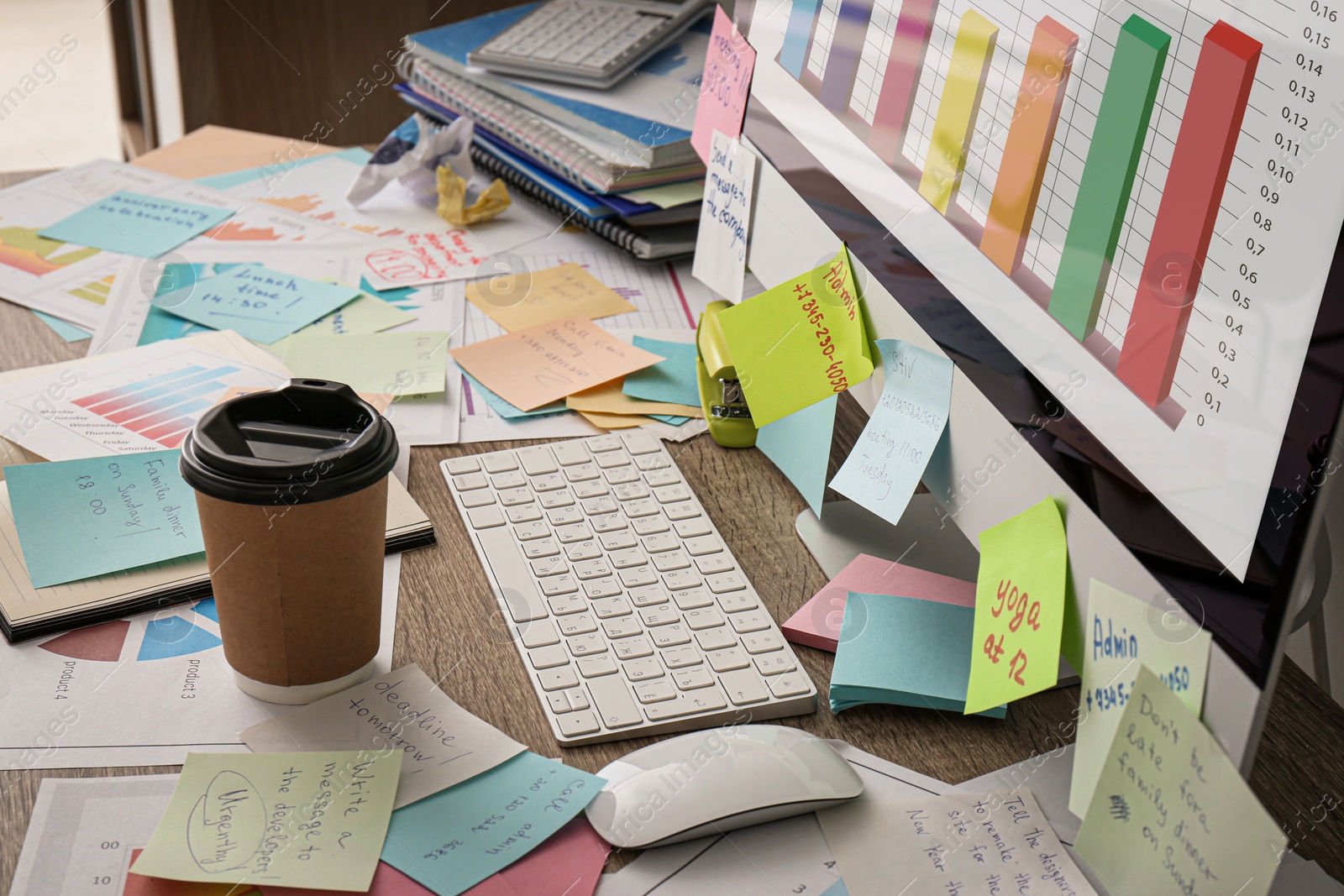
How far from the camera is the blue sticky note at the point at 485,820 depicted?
0.49 m

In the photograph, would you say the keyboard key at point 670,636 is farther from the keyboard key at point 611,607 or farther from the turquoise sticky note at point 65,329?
the turquoise sticky note at point 65,329

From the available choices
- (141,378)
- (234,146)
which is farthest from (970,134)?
(234,146)

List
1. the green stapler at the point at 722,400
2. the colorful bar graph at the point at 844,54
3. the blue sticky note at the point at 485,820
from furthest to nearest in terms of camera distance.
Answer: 1. the green stapler at the point at 722,400
2. the colorful bar graph at the point at 844,54
3. the blue sticky note at the point at 485,820

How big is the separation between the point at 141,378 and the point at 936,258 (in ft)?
1.99

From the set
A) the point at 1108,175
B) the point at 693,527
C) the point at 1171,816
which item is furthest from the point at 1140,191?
the point at 693,527

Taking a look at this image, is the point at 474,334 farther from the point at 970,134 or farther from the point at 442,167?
the point at 970,134

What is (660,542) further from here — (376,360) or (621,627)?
(376,360)

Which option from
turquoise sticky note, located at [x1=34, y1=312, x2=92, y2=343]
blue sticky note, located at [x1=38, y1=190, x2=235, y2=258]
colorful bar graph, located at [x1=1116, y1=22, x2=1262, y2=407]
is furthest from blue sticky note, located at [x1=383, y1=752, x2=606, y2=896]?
blue sticky note, located at [x1=38, y1=190, x2=235, y2=258]

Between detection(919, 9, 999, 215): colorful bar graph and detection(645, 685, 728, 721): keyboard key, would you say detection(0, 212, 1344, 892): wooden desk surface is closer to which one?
detection(645, 685, 728, 721): keyboard key

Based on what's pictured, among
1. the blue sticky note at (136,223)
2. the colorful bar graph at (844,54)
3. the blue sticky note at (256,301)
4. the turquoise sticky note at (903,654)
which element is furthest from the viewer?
the blue sticky note at (136,223)

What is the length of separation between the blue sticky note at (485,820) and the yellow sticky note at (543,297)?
51cm

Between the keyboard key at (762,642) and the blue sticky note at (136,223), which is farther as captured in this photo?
the blue sticky note at (136,223)

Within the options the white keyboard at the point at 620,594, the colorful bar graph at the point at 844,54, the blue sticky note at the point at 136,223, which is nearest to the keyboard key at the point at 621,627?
the white keyboard at the point at 620,594

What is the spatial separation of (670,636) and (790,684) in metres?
0.08
